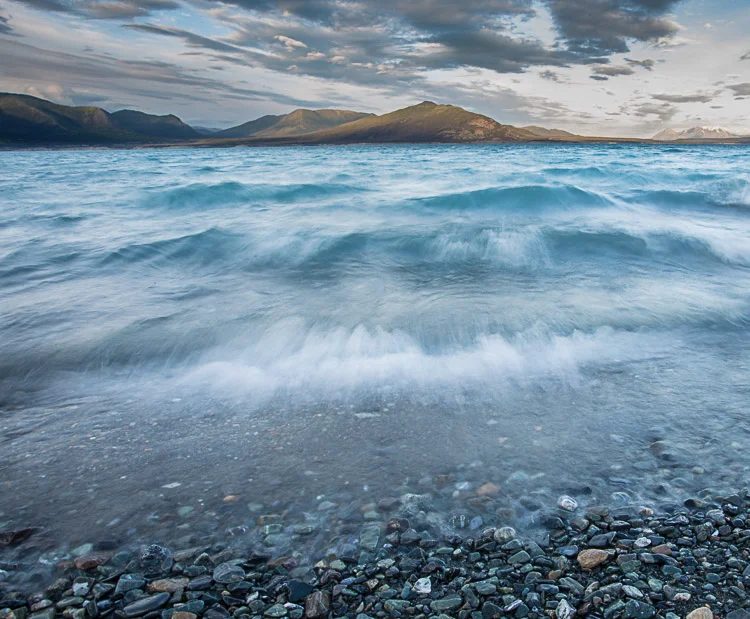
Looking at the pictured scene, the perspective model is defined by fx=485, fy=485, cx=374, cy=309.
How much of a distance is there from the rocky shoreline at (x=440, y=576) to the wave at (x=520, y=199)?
14.0m

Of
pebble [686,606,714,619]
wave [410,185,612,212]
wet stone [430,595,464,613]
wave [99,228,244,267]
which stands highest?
wave [410,185,612,212]

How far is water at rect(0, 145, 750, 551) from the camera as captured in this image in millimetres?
3191

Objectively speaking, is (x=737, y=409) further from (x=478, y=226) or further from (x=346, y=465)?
(x=478, y=226)

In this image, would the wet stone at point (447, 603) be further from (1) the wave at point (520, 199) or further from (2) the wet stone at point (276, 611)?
(1) the wave at point (520, 199)

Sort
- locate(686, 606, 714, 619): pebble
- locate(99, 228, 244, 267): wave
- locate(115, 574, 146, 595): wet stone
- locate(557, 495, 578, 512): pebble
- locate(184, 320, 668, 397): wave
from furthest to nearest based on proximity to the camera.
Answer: locate(99, 228, 244, 267): wave → locate(184, 320, 668, 397): wave → locate(557, 495, 578, 512): pebble → locate(115, 574, 146, 595): wet stone → locate(686, 606, 714, 619): pebble

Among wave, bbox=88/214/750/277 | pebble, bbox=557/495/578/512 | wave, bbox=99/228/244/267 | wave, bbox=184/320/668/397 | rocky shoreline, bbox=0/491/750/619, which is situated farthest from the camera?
wave, bbox=99/228/244/267

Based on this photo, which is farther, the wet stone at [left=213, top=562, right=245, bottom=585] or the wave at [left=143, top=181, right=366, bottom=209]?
the wave at [left=143, top=181, right=366, bottom=209]

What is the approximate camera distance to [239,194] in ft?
Answer: 65.4

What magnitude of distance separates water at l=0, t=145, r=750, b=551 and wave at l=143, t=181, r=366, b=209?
7.31 metres

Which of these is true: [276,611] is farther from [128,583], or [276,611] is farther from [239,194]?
[239,194]

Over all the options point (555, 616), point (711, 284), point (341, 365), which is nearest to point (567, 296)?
point (711, 284)

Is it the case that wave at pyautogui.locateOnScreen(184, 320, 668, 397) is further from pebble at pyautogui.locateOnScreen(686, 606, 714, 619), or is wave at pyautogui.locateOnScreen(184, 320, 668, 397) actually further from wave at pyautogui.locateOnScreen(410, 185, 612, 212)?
wave at pyautogui.locateOnScreen(410, 185, 612, 212)

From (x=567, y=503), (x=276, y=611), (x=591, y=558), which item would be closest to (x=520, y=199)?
(x=567, y=503)

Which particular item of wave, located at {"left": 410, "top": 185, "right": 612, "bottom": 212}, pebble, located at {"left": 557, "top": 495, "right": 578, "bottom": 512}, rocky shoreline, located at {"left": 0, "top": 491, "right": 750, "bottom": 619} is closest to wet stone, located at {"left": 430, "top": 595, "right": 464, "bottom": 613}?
rocky shoreline, located at {"left": 0, "top": 491, "right": 750, "bottom": 619}
